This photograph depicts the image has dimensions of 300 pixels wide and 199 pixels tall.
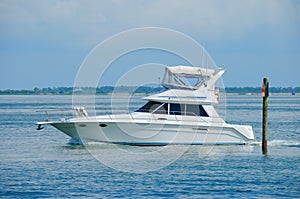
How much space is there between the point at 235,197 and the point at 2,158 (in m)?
14.6

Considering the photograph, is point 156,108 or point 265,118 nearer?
point 265,118

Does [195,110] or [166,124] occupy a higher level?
[195,110]

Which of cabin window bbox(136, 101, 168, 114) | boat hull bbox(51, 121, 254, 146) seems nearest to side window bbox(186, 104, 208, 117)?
boat hull bbox(51, 121, 254, 146)

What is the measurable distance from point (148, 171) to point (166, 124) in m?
7.04

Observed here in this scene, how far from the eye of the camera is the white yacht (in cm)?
3878

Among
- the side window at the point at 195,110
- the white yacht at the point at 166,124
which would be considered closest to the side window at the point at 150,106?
the white yacht at the point at 166,124

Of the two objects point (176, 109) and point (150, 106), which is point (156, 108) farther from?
point (176, 109)

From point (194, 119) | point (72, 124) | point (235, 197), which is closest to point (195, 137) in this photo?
point (194, 119)

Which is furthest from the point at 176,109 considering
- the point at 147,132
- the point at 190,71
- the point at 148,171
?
the point at 148,171

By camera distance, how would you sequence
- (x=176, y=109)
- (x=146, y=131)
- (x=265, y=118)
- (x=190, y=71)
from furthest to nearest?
(x=190, y=71), (x=176, y=109), (x=146, y=131), (x=265, y=118)

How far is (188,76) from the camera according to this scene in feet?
139

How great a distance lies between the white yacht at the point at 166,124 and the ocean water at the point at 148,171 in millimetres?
550

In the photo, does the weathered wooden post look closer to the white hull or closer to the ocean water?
the ocean water

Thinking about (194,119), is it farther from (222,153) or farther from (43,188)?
(43,188)
